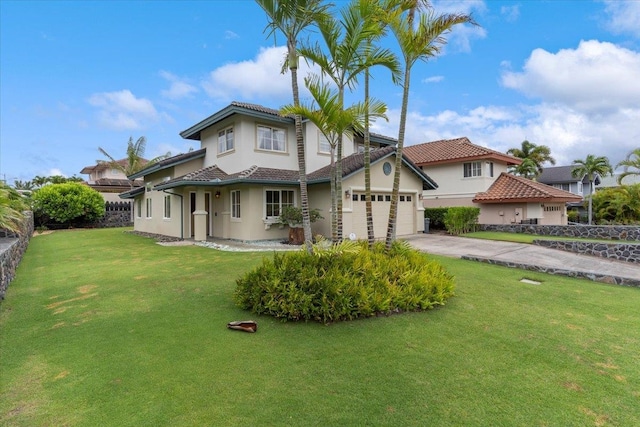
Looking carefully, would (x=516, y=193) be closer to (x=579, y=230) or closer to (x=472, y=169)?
(x=472, y=169)

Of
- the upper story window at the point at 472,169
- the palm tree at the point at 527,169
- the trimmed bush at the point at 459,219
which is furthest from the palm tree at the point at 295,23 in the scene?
the palm tree at the point at 527,169

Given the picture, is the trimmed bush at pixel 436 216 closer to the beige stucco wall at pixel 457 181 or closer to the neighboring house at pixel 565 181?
the beige stucco wall at pixel 457 181

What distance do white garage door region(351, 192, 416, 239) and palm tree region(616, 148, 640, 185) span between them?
662 inches

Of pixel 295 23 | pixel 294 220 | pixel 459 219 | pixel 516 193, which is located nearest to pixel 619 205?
pixel 516 193

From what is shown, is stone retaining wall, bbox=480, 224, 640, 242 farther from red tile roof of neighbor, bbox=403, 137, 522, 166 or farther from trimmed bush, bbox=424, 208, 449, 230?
red tile roof of neighbor, bbox=403, 137, 522, 166

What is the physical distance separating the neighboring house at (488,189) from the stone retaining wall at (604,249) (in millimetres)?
7178

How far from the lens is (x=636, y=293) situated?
7.60 metres

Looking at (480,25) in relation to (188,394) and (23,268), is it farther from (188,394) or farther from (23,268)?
(23,268)

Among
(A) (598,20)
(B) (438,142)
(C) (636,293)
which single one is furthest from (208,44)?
(B) (438,142)

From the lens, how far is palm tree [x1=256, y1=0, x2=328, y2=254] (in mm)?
6043

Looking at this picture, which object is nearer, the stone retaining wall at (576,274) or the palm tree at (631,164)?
the stone retaining wall at (576,274)

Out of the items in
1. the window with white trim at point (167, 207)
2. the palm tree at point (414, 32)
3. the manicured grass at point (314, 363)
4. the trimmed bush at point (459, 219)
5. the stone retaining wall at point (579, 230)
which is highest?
the palm tree at point (414, 32)

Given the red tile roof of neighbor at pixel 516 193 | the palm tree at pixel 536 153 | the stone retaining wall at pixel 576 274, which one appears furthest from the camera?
the palm tree at pixel 536 153

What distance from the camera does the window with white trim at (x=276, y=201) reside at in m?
15.3
